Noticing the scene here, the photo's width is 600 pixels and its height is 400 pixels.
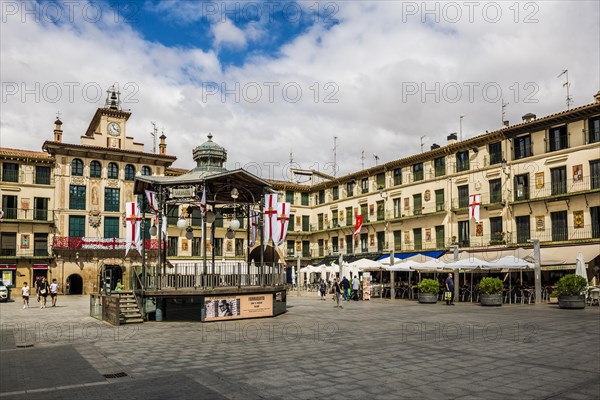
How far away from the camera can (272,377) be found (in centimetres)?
1008

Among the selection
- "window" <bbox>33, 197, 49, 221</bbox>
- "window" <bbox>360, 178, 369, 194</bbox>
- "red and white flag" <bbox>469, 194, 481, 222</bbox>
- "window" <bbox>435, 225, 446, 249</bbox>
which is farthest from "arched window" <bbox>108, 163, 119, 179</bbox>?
"red and white flag" <bbox>469, 194, 481, 222</bbox>

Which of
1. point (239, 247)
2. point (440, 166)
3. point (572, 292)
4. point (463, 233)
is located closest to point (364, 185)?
point (440, 166)

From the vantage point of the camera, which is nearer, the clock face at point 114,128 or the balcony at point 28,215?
the balcony at point 28,215

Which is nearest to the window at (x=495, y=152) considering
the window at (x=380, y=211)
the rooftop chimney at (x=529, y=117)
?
the rooftop chimney at (x=529, y=117)

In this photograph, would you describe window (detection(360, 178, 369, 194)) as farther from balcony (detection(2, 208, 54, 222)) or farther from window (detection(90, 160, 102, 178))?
balcony (detection(2, 208, 54, 222))

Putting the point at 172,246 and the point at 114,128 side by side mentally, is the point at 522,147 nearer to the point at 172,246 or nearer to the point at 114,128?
the point at 172,246

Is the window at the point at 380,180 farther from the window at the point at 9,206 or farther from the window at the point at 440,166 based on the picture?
the window at the point at 9,206

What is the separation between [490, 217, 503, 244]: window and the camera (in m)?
39.9

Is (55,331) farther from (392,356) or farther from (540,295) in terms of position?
(540,295)

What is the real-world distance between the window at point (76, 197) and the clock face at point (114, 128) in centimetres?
585

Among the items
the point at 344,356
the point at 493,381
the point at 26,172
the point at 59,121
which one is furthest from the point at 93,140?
the point at 493,381

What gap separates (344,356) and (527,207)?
99.2ft

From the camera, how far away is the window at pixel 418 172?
1871 inches

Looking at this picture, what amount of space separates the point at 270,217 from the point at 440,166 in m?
26.7
